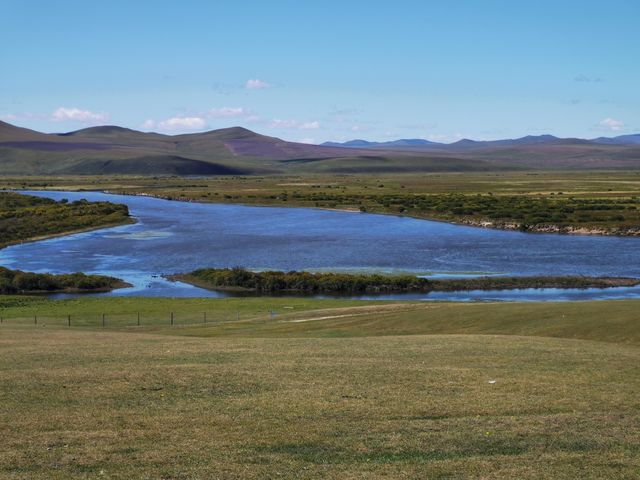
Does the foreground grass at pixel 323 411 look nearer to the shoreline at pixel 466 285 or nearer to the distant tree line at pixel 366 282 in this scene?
the shoreline at pixel 466 285

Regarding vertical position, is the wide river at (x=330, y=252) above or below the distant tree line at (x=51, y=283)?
above

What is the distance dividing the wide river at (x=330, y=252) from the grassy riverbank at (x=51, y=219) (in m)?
3.42

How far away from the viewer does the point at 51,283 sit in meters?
53.9

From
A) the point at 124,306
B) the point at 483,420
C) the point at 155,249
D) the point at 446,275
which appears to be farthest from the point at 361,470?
the point at 155,249

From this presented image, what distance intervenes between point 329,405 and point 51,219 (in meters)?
85.6

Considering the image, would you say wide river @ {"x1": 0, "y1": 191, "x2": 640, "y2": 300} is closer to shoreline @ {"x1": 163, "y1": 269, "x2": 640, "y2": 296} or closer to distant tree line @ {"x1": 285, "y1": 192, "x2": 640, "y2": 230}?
shoreline @ {"x1": 163, "y1": 269, "x2": 640, "y2": 296}

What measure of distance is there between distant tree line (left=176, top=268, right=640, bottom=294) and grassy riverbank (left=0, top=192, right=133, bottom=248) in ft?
107

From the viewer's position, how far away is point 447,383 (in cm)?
1631

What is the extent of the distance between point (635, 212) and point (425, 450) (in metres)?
86.9

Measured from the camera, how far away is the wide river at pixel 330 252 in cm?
5778

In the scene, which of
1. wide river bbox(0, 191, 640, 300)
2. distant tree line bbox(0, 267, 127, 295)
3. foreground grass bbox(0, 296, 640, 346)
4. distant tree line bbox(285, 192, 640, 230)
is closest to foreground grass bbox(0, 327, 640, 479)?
foreground grass bbox(0, 296, 640, 346)

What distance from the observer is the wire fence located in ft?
116

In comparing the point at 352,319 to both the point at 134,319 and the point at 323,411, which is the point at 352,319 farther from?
the point at 323,411

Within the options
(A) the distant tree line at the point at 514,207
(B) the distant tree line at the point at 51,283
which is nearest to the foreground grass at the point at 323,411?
(B) the distant tree line at the point at 51,283
